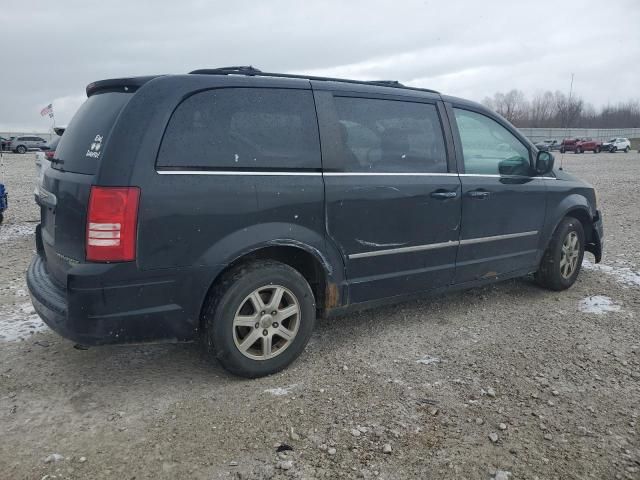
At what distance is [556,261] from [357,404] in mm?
2973

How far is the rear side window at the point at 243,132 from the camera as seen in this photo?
9.73 feet

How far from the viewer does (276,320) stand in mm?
3287

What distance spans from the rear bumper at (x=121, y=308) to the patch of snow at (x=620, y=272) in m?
4.54

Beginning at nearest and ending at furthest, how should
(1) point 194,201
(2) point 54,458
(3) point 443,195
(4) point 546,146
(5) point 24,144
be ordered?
(2) point 54,458, (1) point 194,201, (3) point 443,195, (4) point 546,146, (5) point 24,144

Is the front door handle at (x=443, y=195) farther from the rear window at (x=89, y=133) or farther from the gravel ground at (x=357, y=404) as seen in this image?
the rear window at (x=89, y=133)

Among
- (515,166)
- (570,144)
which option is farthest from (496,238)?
(570,144)

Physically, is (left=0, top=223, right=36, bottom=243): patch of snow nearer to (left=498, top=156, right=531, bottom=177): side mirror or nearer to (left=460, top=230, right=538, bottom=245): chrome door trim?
(left=460, top=230, right=538, bottom=245): chrome door trim

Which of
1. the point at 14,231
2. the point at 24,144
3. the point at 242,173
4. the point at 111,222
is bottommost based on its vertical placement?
the point at 14,231

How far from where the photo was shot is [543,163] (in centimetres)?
475

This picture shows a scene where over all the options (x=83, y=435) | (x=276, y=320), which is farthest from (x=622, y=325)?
(x=83, y=435)

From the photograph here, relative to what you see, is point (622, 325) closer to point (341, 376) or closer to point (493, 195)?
point (493, 195)

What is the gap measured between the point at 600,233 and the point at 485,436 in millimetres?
3613

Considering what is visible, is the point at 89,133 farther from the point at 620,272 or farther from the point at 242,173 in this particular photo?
the point at 620,272

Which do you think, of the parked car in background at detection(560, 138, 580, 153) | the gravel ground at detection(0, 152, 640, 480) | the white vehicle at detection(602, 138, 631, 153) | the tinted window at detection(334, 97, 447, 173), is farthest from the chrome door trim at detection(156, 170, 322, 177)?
the white vehicle at detection(602, 138, 631, 153)
